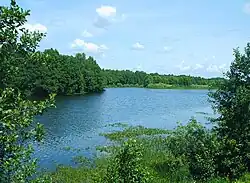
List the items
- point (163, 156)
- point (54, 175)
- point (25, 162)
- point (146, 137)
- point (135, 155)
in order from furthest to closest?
point (146, 137)
point (163, 156)
point (54, 175)
point (135, 155)
point (25, 162)

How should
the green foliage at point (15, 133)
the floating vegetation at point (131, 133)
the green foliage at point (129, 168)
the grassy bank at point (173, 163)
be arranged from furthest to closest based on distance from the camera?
1. the floating vegetation at point (131, 133)
2. the grassy bank at point (173, 163)
3. the green foliage at point (129, 168)
4. the green foliage at point (15, 133)

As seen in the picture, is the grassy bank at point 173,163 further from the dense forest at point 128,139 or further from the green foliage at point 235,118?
the green foliage at point 235,118

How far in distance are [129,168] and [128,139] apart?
0.98 metres

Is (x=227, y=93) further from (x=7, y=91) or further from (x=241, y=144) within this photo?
(x=7, y=91)

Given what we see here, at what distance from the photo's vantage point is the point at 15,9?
504 centimetres

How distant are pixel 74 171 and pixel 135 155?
17169 mm

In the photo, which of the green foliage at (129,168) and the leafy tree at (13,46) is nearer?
the leafy tree at (13,46)

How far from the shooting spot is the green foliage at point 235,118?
18.2 m

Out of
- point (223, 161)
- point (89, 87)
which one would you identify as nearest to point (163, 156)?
point (223, 161)

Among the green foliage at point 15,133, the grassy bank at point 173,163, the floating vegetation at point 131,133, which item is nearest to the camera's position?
the green foliage at point 15,133

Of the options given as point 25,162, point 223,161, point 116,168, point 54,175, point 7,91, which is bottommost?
point 54,175

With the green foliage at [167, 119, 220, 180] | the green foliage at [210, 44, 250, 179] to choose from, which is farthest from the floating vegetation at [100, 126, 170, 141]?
the green foliage at [210, 44, 250, 179]

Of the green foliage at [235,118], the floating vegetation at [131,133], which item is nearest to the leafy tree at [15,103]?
the green foliage at [235,118]

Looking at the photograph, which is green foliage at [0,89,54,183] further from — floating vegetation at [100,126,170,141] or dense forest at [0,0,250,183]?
floating vegetation at [100,126,170,141]
